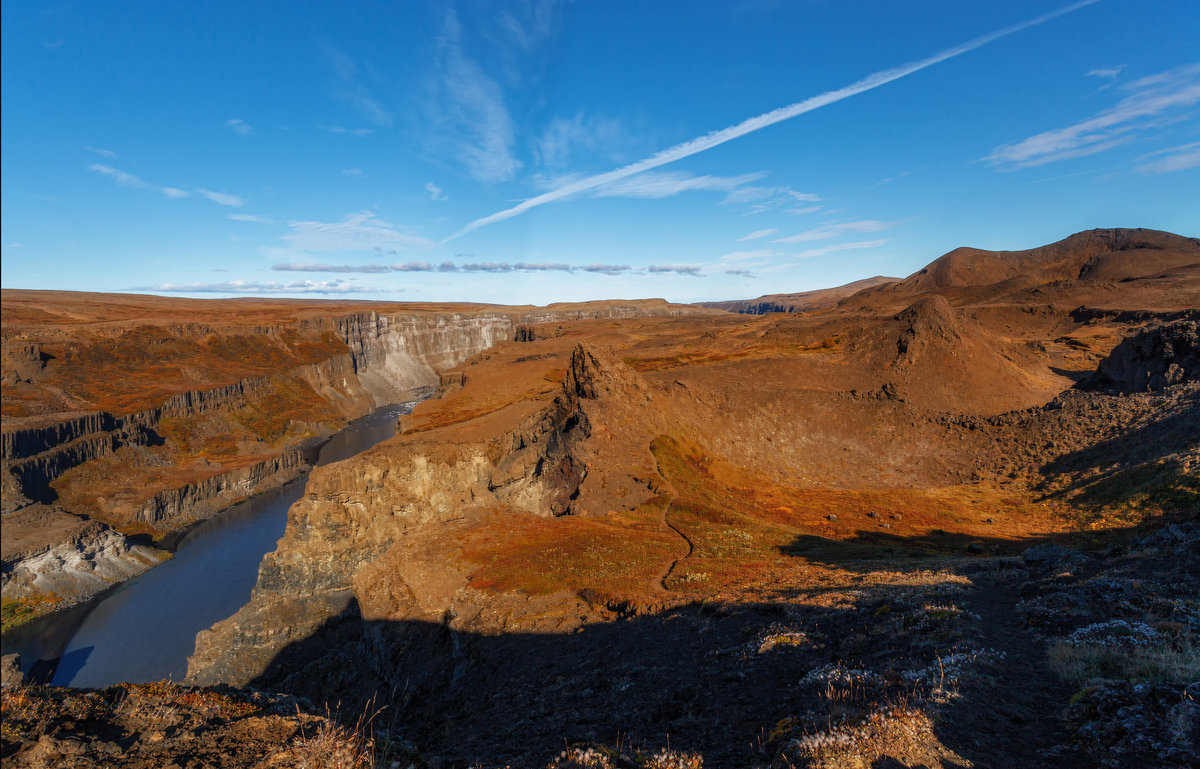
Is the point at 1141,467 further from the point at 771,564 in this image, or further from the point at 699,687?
the point at 699,687

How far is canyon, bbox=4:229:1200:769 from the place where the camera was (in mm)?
7977

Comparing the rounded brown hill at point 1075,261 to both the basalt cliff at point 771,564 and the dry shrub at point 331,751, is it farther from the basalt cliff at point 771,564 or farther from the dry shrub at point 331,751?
the dry shrub at point 331,751

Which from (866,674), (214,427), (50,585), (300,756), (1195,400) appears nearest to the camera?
(300,756)

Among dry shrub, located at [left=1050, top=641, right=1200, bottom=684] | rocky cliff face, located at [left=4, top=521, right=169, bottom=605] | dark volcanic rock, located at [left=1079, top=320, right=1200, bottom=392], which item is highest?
dark volcanic rock, located at [left=1079, top=320, right=1200, bottom=392]

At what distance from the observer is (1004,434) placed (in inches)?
1481

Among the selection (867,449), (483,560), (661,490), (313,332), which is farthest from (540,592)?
(313,332)

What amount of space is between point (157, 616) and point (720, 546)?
45541 millimetres

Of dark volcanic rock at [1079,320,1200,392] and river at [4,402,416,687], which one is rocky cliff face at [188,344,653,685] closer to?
river at [4,402,416,687]

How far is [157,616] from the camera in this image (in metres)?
41.7

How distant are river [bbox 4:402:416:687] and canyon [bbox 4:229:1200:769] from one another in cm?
385

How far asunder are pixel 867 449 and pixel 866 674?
33939 millimetres

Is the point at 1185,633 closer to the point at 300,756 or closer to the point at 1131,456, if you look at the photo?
the point at 300,756

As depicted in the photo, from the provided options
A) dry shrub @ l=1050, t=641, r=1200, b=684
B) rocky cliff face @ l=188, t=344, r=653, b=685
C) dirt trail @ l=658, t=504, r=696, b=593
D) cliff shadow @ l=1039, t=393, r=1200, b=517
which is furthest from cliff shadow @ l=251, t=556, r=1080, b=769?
cliff shadow @ l=1039, t=393, r=1200, b=517

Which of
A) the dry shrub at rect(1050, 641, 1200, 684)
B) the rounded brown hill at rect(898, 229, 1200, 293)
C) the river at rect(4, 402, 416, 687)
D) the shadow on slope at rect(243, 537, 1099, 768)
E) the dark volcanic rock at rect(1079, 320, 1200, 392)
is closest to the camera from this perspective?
the shadow on slope at rect(243, 537, 1099, 768)
